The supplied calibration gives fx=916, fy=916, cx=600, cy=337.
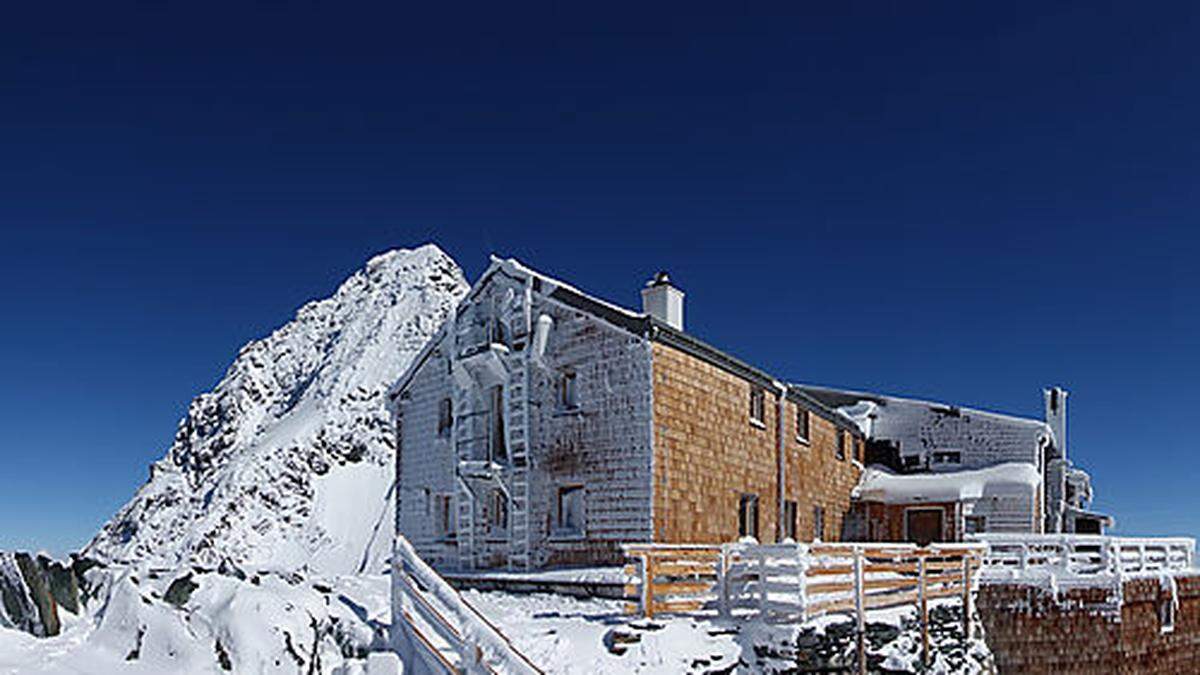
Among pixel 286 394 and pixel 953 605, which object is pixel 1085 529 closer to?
pixel 953 605

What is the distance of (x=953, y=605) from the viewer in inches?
667

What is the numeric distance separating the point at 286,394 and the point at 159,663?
249ft

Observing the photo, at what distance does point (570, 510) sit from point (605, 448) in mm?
1891

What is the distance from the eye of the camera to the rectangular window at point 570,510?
19.8 metres

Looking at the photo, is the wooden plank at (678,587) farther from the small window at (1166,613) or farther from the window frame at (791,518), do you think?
the small window at (1166,613)

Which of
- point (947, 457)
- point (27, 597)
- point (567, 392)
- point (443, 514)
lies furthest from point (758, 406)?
point (27, 597)

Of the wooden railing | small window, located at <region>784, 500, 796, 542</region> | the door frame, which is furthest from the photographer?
the door frame

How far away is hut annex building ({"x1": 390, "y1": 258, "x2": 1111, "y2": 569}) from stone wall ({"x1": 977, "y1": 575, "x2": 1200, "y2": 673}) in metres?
5.70

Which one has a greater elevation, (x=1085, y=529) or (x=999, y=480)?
(x=999, y=480)

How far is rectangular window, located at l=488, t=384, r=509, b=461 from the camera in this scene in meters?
21.9

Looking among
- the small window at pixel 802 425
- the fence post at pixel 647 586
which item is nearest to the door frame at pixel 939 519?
the small window at pixel 802 425

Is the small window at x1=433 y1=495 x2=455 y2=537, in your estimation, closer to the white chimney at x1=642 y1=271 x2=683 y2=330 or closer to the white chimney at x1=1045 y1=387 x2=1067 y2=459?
the white chimney at x1=642 y1=271 x2=683 y2=330

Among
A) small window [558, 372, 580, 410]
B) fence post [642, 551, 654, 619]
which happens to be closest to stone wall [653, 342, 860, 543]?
small window [558, 372, 580, 410]

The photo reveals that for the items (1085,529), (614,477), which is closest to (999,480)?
(1085,529)
